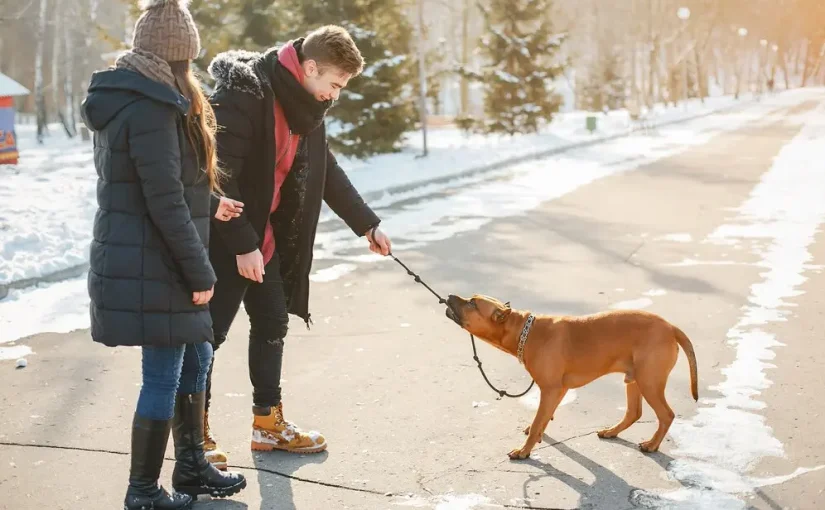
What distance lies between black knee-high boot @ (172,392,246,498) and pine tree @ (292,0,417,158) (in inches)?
649

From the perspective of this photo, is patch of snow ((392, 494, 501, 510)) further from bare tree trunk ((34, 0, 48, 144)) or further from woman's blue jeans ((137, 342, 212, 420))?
bare tree trunk ((34, 0, 48, 144))

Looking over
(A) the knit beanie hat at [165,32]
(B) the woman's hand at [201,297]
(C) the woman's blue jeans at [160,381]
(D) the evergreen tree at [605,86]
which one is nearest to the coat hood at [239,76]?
(A) the knit beanie hat at [165,32]

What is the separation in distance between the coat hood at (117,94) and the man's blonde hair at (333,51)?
0.89 m

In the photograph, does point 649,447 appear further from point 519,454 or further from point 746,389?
point 746,389

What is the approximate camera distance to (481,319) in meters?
4.60

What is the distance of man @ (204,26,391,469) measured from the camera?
13.5 feet

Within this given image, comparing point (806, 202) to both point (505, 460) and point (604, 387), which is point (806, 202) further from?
point (505, 460)

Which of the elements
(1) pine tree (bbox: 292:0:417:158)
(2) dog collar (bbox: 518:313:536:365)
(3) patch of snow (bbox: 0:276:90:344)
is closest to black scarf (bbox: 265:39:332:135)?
(2) dog collar (bbox: 518:313:536:365)

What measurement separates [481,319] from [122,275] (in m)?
1.80

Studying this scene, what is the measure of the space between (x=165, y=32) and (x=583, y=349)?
232 centimetres

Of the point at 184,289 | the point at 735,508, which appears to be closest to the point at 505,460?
the point at 735,508

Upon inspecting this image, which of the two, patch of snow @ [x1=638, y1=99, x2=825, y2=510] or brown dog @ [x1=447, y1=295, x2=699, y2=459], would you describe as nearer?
patch of snow @ [x1=638, y1=99, x2=825, y2=510]

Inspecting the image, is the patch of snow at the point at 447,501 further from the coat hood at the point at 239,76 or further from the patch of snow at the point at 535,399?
the coat hood at the point at 239,76

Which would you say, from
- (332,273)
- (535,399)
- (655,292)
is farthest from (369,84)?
(535,399)
